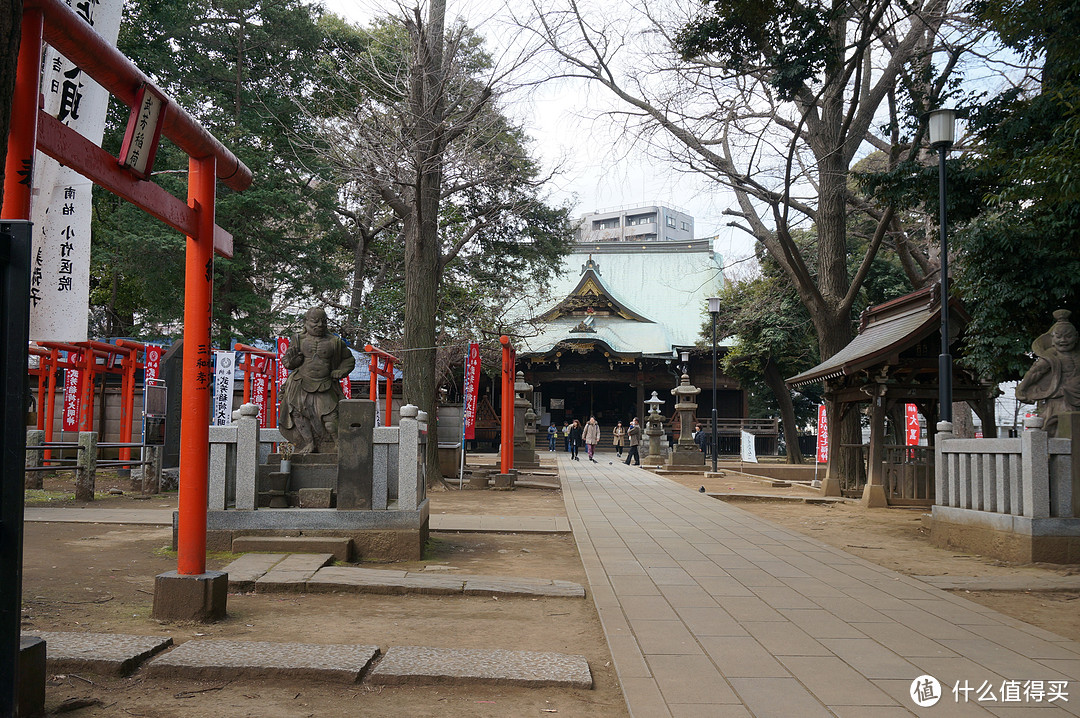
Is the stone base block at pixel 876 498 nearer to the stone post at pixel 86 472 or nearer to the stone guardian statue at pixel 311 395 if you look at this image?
the stone guardian statue at pixel 311 395

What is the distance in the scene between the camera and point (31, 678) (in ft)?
9.80

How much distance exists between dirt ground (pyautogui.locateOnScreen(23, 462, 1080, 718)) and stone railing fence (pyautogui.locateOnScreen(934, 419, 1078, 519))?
597mm

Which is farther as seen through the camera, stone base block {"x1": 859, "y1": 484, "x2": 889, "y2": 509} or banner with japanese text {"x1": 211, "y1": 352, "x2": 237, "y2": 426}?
banner with japanese text {"x1": 211, "y1": 352, "x2": 237, "y2": 426}

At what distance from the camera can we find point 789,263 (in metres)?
14.8

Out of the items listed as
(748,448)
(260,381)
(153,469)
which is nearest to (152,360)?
(153,469)

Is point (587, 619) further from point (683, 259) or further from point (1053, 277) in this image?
point (683, 259)

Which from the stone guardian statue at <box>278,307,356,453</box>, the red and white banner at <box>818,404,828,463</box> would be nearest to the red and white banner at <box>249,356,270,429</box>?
the stone guardian statue at <box>278,307,356,453</box>

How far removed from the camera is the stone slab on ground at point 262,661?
3654 mm

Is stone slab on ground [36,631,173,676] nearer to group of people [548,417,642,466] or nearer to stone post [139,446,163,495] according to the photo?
stone post [139,446,163,495]

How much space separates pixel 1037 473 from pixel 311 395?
298 inches

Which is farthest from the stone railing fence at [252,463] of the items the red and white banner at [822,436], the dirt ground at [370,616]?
the red and white banner at [822,436]

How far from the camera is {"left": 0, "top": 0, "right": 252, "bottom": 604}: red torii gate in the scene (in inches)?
122

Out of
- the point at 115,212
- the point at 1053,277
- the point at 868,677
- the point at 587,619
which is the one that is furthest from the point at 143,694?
the point at 115,212

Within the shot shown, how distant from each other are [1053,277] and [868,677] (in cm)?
833
